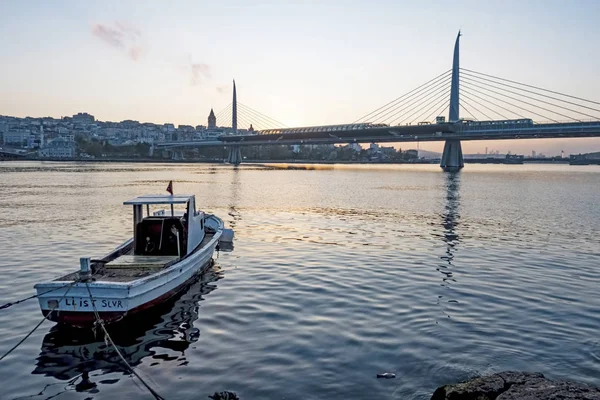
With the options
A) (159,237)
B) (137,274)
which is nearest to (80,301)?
(137,274)

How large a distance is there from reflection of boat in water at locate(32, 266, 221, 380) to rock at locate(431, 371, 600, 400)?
5.82 meters

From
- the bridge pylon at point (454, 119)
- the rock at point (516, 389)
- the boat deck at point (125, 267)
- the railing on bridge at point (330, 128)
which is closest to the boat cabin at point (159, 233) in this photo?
the boat deck at point (125, 267)

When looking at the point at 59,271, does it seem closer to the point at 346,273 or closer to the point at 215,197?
the point at 346,273

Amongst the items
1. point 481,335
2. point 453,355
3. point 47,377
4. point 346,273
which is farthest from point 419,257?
point 47,377

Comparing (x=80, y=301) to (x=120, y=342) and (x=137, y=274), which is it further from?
(x=137, y=274)

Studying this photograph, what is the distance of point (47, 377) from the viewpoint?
30.6 ft

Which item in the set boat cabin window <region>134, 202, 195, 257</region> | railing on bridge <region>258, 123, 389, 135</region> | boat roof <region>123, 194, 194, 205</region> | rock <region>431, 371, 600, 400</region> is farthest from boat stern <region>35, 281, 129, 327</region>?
railing on bridge <region>258, 123, 389, 135</region>

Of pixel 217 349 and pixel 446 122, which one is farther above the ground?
pixel 446 122

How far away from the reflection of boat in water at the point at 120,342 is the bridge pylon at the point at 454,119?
11532 cm

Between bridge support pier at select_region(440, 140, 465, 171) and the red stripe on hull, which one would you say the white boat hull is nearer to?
the red stripe on hull

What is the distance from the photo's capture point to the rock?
22.2ft

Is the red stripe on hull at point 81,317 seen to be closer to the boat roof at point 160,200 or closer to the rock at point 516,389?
the boat roof at point 160,200

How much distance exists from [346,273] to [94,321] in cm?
925

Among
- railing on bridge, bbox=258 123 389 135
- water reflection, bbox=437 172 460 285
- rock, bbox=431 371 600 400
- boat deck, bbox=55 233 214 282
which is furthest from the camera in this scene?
railing on bridge, bbox=258 123 389 135
